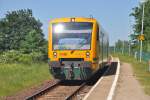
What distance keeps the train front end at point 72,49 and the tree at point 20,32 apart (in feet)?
129

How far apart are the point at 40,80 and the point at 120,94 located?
931 centimetres

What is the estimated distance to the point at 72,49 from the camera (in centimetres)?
2388

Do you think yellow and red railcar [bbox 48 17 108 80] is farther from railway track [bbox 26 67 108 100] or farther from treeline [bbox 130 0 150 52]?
treeline [bbox 130 0 150 52]

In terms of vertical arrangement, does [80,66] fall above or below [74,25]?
below

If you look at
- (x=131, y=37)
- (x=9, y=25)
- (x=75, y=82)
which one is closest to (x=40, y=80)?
(x=75, y=82)

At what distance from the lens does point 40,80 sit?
89.9 ft

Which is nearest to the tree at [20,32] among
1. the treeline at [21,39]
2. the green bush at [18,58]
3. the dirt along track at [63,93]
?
the treeline at [21,39]

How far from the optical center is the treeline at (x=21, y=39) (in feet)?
162

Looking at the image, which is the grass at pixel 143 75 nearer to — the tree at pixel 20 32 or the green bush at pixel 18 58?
the green bush at pixel 18 58

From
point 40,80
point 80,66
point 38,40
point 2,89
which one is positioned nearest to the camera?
point 2,89

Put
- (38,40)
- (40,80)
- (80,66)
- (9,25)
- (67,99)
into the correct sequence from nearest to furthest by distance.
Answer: (67,99), (80,66), (40,80), (38,40), (9,25)

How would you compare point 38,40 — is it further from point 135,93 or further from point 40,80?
point 135,93

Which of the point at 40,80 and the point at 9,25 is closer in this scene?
the point at 40,80

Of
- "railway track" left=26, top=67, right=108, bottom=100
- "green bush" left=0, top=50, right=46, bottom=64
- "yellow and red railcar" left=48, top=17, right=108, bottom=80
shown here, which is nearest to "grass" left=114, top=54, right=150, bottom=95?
"railway track" left=26, top=67, right=108, bottom=100
